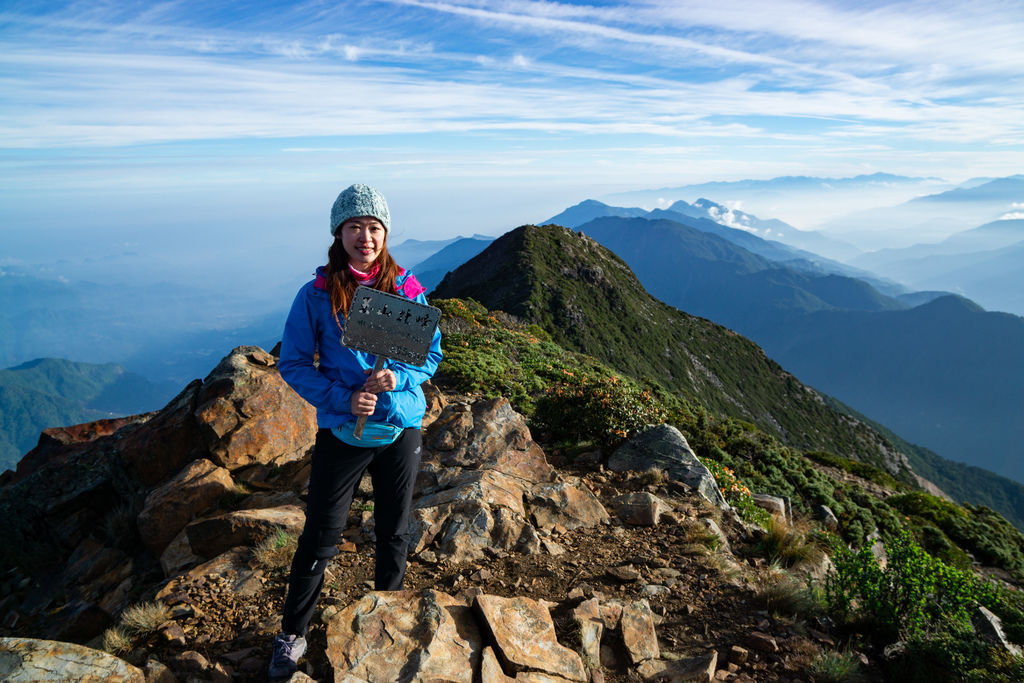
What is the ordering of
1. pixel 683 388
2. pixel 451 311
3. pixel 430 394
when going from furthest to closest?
1. pixel 683 388
2. pixel 451 311
3. pixel 430 394

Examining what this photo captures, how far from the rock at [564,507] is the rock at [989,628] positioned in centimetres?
342

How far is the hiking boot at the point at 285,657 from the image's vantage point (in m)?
3.31

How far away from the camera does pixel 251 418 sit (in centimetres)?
730

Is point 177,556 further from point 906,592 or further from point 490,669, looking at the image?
point 906,592

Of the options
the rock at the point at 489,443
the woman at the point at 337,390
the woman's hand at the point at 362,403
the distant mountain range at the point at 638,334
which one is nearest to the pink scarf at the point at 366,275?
the woman at the point at 337,390

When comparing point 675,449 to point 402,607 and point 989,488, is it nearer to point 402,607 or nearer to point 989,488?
point 402,607

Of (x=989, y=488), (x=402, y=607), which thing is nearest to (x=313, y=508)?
(x=402, y=607)

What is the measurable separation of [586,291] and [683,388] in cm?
1657

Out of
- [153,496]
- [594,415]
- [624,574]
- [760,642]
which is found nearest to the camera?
[760,642]

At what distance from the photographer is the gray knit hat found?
3455 mm

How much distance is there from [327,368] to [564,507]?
3605 mm

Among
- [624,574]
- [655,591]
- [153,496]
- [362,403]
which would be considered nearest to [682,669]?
[655,591]

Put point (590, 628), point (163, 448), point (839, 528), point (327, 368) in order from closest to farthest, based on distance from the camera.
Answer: point (327, 368) → point (590, 628) → point (163, 448) → point (839, 528)

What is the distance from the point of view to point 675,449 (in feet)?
25.6
